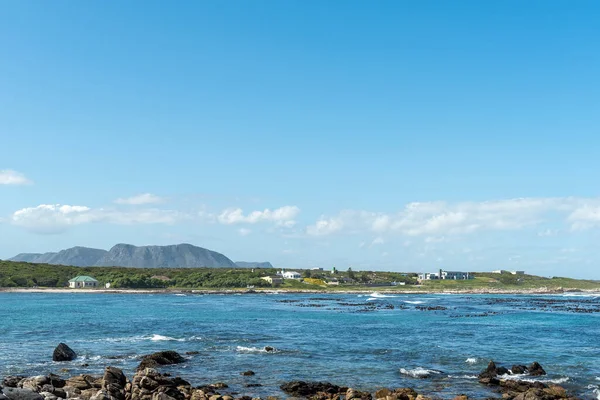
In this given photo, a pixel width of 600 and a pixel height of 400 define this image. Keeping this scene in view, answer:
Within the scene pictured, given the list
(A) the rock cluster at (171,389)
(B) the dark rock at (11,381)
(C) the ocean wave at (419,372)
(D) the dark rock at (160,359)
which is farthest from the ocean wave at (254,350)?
(B) the dark rock at (11,381)

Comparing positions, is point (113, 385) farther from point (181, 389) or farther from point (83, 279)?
point (83, 279)

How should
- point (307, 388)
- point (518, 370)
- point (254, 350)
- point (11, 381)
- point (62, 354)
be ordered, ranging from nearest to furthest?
point (11, 381) < point (307, 388) < point (518, 370) < point (62, 354) < point (254, 350)

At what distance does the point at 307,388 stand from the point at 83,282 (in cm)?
17953

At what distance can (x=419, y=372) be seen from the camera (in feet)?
135

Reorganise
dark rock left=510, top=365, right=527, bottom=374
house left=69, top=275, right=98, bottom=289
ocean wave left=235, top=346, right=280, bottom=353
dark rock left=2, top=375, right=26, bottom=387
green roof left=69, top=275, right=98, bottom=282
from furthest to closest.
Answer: green roof left=69, top=275, right=98, bottom=282 < house left=69, top=275, right=98, bottom=289 < ocean wave left=235, top=346, right=280, bottom=353 < dark rock left=510, top=365, right=527, bottom=374 < dark rock left=2, top=375, right=26, bottom=387

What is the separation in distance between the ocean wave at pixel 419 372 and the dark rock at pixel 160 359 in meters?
18.6

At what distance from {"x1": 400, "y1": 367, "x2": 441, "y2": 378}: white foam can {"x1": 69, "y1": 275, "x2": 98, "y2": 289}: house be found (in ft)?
572

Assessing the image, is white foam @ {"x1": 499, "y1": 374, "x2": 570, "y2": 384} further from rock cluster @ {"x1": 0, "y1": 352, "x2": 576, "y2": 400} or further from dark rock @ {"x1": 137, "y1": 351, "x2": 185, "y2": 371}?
dark rock @ {"x1": 137, "y1": 351, "x2": 185, "y2": 371}

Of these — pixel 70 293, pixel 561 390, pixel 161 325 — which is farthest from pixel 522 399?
pixel 70 293

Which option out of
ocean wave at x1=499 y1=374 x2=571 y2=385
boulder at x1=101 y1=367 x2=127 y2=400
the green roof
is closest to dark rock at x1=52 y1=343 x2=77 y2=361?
boulder at x1=101 y1=367 x2=127 y2=400

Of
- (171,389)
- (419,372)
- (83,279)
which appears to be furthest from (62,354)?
(83,279)

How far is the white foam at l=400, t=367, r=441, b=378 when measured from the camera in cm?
4028

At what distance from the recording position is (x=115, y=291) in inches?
7062

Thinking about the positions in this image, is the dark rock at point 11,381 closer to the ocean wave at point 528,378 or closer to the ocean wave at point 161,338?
the ocean wave at point 161,338
